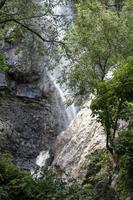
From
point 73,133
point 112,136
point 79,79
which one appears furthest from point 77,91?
point 112,136

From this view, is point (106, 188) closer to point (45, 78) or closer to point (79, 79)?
point (79, 79)

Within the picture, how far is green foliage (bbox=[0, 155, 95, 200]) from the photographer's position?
35.8ft

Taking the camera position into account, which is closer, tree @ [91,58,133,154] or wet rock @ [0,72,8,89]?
tree @ [91,58,133,154]

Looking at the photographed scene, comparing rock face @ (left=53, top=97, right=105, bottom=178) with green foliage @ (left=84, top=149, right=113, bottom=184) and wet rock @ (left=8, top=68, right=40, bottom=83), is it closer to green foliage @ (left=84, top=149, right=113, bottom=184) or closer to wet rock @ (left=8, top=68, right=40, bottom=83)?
green foliage @ (left=84, top=149, right=113, bottom=184)

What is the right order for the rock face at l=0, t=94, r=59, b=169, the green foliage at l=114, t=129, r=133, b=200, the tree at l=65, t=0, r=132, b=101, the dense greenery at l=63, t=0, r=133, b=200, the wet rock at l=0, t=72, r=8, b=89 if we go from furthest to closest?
1. the wet rock at l=0, t=72, r=8, b=89
2. the rock face at l=0, t=94, r=59, b=169
3. the tree at l=65, t=0, r=132, b=101
4. the dense greenery at l=63, t=0, r=133, b=200
5. the green foliage at l=114, t=129, r=133, b=200

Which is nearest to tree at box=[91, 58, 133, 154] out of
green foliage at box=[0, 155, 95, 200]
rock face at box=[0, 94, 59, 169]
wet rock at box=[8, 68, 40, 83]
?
green foliage at box=[0, 155, 95, 200]

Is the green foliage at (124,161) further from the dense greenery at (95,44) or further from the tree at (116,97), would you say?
the dense greenery at (95,44)

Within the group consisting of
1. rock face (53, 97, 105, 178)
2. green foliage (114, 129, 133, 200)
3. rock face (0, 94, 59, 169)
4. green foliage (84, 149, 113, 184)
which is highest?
rock face (0, 94, 59, 169)

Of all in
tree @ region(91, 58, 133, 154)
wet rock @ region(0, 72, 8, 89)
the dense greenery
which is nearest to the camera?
tree @ region(91, 58, 133, 154)

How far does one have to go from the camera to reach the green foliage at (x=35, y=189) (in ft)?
35.8

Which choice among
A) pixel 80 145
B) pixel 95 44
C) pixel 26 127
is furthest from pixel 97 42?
pixel 26 127

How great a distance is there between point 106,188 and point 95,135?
4331mm

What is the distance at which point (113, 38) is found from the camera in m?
19.7

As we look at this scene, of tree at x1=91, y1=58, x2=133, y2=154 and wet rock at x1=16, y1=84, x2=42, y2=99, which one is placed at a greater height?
wet rock at x1=16, y1=84, x2=42, y2=99
